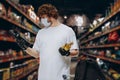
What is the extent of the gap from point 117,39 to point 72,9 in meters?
9.05

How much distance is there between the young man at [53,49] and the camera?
2.72 metres

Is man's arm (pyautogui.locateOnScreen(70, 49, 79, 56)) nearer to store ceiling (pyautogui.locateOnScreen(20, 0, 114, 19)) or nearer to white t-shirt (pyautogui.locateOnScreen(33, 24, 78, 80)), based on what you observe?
white t-shirt (pyautogui.locateOnScreen(33, 24, 78, 80))

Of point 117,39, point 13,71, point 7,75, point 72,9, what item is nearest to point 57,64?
point 7,75

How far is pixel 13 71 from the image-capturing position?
15.2 feet

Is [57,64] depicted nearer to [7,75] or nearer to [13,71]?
[7,75]

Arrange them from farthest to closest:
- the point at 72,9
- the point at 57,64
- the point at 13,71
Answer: the point at 72,9 < the point at 13,71 < the point at 57,64

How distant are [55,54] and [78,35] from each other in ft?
46.1

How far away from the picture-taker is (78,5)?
517 inches

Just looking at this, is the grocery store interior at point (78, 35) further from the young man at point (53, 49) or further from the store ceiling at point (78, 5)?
the young man at point (53, 49)

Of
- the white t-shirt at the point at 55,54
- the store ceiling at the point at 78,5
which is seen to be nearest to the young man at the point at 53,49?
the white t-shirt at the point at 55,54

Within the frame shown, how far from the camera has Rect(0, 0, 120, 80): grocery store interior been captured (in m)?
3.72

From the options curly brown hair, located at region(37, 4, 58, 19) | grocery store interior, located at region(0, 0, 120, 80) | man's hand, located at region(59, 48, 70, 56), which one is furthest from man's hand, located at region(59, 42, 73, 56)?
curly brown hair, located at region(37, 4, 58, 19)

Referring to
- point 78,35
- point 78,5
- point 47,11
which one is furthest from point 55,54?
point 78,35

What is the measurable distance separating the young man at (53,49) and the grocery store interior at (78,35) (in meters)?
0.14
